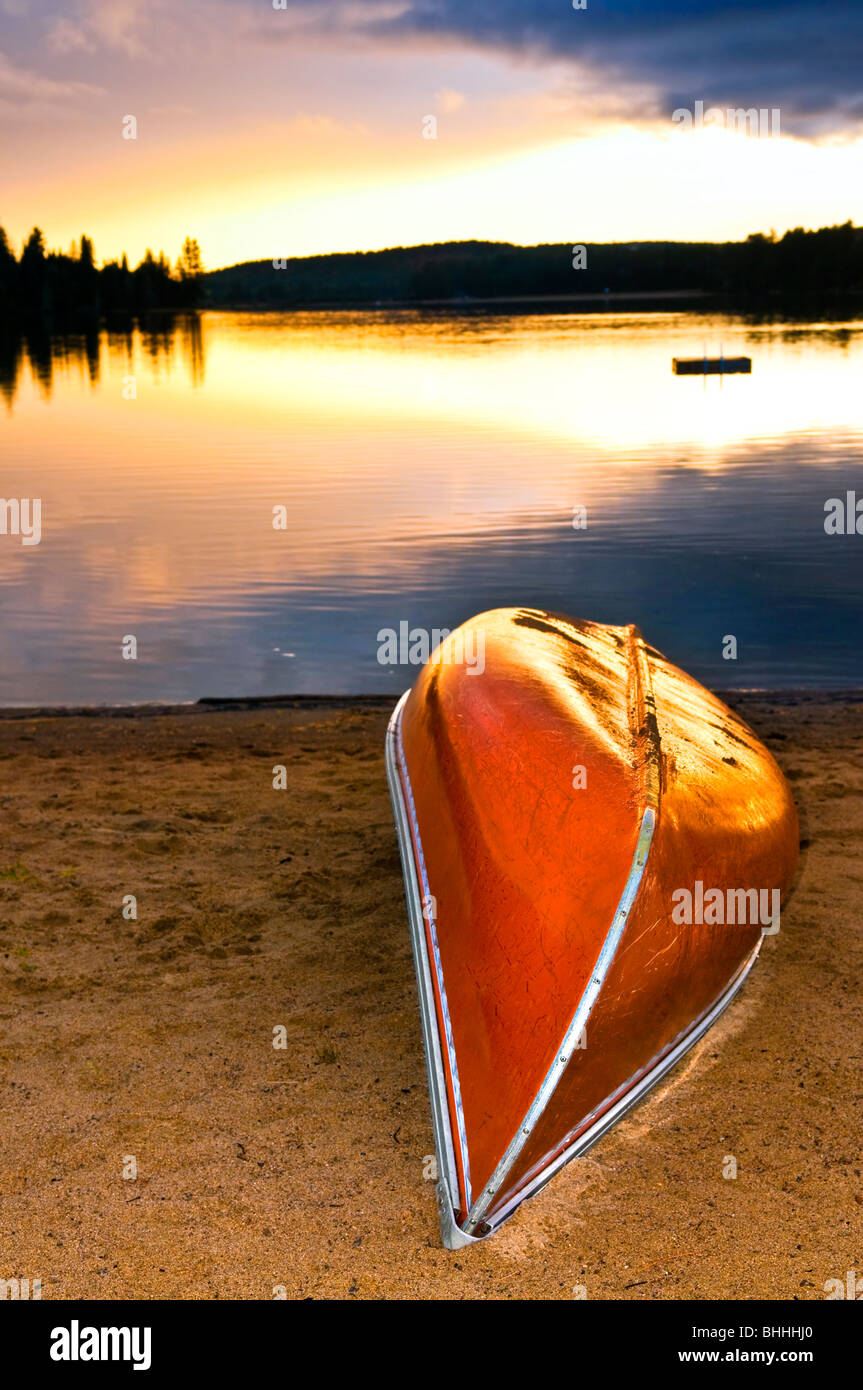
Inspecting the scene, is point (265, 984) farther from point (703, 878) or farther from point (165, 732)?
point (165, 732)

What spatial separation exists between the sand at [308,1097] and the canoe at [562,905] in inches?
9.1

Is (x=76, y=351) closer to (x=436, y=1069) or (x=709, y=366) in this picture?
(x=709, y=366)

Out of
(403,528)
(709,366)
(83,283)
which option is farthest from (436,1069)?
(83,283)

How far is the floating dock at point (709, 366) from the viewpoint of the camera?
136 ft

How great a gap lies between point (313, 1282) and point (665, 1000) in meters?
1.41

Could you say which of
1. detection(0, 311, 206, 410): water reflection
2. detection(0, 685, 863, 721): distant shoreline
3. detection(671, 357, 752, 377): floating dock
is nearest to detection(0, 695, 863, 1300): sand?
detection(0, 685, 863, 721): distant shoreline

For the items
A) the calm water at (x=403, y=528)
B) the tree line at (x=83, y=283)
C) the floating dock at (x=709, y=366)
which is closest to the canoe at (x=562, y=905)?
the calm water at (x=403, y=528)

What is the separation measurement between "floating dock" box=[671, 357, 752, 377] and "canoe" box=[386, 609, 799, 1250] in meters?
38.4

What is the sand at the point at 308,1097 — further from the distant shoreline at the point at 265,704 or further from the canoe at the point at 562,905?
the distant shoreline at the point at 265,704

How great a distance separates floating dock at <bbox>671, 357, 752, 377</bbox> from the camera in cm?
4150

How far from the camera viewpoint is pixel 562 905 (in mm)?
3982

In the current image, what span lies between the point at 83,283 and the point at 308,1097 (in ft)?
539

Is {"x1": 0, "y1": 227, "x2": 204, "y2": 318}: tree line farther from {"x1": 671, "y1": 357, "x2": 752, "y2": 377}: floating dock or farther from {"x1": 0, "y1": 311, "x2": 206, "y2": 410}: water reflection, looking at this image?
{"x1": 671, "y1": 357, "x2": 752, "y2": 377}: floating dock

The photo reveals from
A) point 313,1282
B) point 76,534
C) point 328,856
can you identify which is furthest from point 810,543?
point 313,1282
